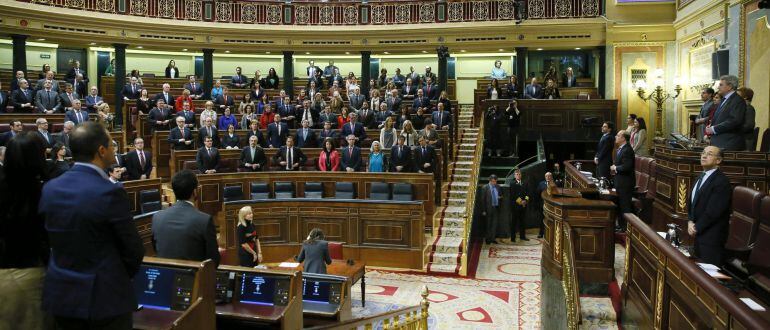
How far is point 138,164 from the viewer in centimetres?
959

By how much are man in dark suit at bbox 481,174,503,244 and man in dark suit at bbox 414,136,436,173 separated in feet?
4.34

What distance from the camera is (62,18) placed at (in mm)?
15586

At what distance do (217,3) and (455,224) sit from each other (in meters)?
11.0

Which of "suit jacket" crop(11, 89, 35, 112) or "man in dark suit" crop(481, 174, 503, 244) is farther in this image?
"suit jacket" crop(11, 89, 35, 112)

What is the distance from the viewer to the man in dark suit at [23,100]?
1152 cm

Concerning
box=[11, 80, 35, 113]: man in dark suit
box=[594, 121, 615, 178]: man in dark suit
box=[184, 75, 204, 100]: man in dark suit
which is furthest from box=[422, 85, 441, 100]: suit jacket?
box=[11, 80, 35, 113]: man in dark suit

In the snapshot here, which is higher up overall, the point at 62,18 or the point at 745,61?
the point at 62,18

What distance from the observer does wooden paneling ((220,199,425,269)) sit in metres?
9.23

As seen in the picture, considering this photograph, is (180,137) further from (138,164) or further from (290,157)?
(290,157)

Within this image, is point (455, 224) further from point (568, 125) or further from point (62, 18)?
point (62, 18)

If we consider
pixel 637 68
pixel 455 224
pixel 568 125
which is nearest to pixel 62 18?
pixel 455 224

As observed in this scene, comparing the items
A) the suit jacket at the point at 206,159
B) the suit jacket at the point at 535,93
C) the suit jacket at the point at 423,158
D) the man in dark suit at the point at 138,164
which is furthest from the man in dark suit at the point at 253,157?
the suit jacket at the point at 535,93

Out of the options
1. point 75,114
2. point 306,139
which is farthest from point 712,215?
point 75,114

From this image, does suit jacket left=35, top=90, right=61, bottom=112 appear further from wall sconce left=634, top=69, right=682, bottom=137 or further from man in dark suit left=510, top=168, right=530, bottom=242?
wall sconce left=634, top=69, right=682, bottom=137
